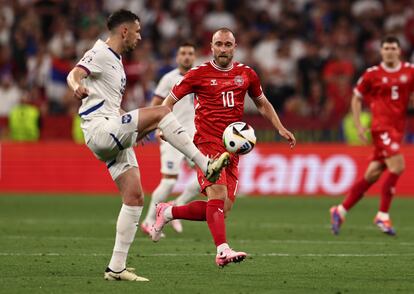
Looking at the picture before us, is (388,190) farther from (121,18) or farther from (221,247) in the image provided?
(121,18)

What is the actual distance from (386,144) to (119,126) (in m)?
6.35

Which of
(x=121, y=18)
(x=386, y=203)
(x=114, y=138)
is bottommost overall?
(x=386, y=203)

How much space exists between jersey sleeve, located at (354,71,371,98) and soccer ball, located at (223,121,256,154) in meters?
5.18

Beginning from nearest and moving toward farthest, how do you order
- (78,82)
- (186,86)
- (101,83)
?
(78,82) < (101,83) < (186,86)

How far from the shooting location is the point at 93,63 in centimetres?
939

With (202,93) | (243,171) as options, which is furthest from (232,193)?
(243,171)

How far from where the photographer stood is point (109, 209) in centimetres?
1836

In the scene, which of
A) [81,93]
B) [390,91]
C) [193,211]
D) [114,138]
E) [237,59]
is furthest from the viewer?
[237,59]

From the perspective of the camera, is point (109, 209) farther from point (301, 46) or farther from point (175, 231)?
point (301, 46)

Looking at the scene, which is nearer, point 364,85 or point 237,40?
point 364,85

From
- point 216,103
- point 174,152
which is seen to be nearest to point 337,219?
point 174,152

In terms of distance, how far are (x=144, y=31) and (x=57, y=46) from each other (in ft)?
7.56

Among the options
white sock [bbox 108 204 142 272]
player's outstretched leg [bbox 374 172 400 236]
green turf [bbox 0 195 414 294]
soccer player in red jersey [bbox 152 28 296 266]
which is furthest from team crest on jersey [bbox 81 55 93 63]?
player's outstretched leg [bbox 374 172 400 236]

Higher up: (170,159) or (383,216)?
(170,159)
